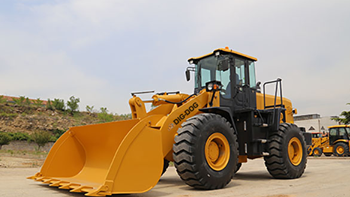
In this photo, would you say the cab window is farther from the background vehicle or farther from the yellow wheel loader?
the background vehicle

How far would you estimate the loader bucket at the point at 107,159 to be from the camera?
465cm

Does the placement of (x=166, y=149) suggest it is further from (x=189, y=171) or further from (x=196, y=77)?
(x=196, y=77)

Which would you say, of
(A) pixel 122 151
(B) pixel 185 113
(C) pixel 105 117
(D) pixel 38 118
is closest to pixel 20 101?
(D) pixel 38 118

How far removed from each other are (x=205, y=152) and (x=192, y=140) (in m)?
0.46

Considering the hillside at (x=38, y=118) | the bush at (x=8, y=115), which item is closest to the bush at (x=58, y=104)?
the hillside at (x=38, y=118)

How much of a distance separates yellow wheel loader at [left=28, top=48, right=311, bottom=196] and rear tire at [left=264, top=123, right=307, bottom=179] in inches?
1.0

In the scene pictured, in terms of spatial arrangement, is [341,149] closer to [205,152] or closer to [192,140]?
[205,152]

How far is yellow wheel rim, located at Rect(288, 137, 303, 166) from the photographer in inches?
317

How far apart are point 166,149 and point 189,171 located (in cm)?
76

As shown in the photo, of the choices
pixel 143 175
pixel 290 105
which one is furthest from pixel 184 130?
pixel 290 105

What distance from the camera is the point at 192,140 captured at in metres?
5.52

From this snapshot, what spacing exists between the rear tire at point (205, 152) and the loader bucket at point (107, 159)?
511mm

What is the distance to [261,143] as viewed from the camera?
293 inches

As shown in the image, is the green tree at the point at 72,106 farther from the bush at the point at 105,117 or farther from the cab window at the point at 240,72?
the cab window at the point at 240,72
